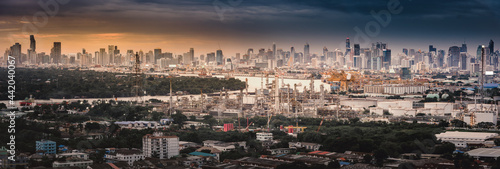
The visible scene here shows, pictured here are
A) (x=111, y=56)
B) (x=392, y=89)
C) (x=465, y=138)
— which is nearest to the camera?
(x=465, y=138)

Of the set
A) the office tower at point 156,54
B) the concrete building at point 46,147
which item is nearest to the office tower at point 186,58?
the office tower at point 156,54

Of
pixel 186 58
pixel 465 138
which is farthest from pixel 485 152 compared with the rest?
pixel 186 58

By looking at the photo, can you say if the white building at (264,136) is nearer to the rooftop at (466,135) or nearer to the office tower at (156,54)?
the rooftop at (466,135)

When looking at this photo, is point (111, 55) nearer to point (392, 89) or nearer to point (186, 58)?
point (186, 58)

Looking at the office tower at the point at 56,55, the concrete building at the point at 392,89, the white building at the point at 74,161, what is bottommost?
the white building at the point at 74,161

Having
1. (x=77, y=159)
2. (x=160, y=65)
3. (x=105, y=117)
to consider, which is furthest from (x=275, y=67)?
(x=77, y=159)

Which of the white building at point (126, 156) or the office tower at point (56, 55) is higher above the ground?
the office tower at point (56, 55)
